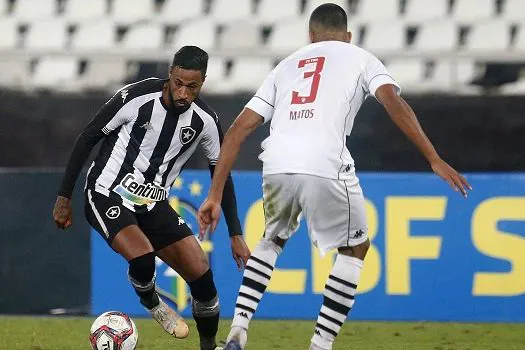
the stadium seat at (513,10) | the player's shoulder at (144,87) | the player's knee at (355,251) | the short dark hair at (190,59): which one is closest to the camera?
the player's knee at (355,251)

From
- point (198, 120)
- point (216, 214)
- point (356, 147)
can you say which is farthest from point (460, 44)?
point (216, 214)

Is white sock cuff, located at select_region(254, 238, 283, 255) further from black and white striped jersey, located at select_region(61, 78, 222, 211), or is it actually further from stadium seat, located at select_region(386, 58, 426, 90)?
stadium seat, located at select_region(386, 58, 426, 90)

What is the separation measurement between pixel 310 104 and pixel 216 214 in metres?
0.74

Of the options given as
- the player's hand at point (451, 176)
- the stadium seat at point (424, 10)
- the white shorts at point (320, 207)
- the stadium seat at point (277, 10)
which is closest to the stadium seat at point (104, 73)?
the stadium seat at point (277, 10)

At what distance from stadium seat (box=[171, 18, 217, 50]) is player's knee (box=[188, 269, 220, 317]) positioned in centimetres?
688

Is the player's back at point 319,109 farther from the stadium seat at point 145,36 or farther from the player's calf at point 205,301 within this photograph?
the stadium seat at point 145,36

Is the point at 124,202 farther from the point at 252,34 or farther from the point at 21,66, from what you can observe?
the point at 252,34

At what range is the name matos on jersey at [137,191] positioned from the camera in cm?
702

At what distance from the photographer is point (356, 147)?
11.1 metres

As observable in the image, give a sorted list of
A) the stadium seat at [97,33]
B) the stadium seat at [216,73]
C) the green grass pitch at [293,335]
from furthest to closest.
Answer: the stadium seat at [97,33] → the stadium seat at [216,73] → the green grass pitch at [293,335]

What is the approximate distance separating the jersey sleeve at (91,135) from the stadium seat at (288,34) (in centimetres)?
663

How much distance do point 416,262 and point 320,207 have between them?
12.6 feet

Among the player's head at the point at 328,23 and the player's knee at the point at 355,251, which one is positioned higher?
the player's head at the point at 328,23

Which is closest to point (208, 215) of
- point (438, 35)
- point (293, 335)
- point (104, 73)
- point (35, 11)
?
point (293, 335)
